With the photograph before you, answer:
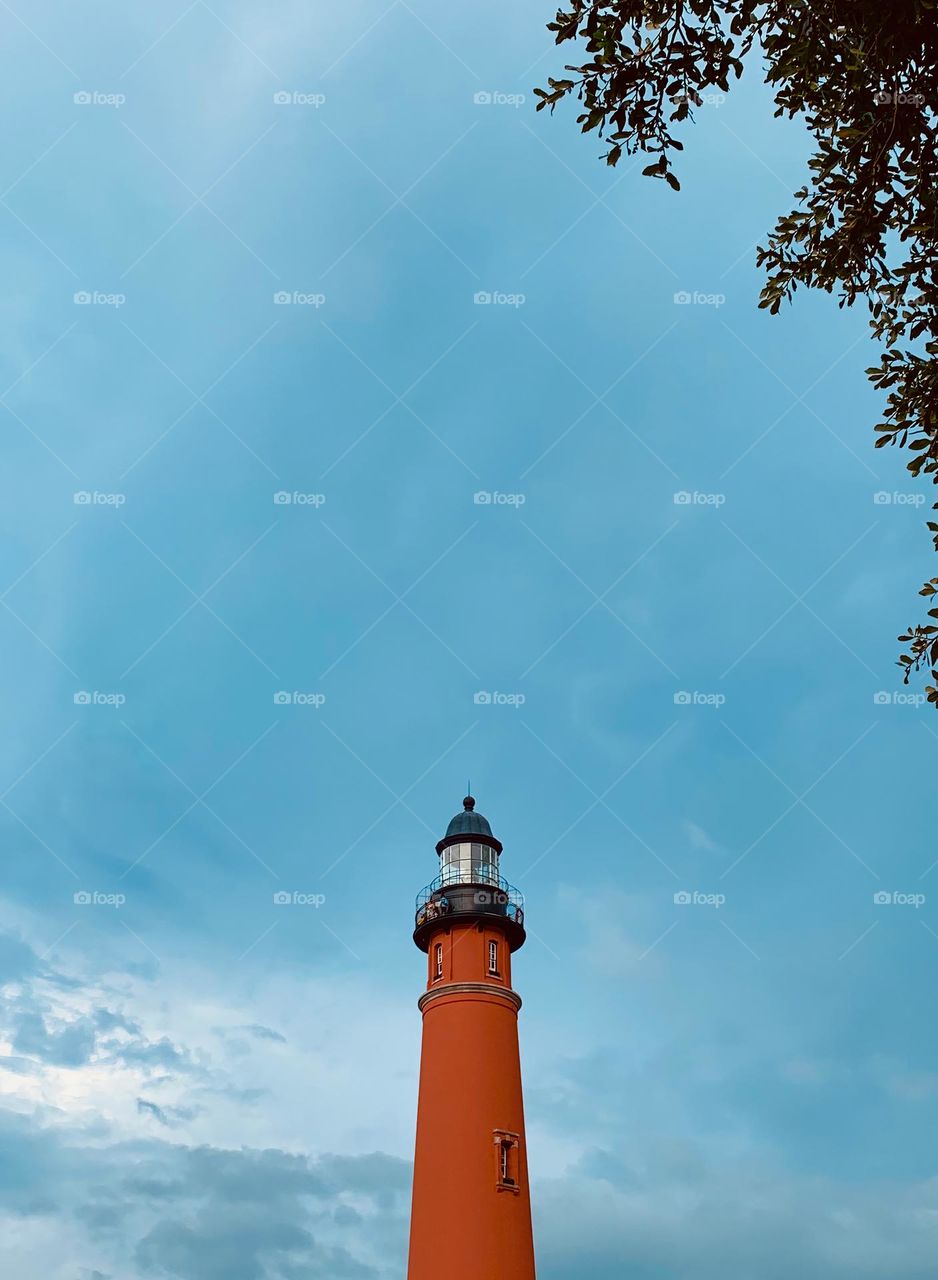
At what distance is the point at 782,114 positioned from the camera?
11.1 meters

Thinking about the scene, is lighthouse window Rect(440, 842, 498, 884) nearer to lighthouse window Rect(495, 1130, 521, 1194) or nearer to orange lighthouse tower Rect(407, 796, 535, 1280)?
orange lighthouse tower Rect(407, 796, 535, 1280)

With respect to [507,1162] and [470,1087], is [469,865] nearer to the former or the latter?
[470,1087]

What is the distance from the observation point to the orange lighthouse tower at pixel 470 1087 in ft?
92.6

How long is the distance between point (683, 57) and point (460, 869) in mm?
27296

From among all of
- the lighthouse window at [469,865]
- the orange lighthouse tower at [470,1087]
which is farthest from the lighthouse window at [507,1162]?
the lighthouse window at [469,865]

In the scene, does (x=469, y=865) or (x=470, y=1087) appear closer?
(x=470, y=1087)

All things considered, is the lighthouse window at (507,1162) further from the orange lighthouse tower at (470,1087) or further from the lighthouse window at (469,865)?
the lighthouse window at (469,865)

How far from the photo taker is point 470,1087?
98.3 ft

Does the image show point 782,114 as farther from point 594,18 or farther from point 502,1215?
point 502,1215

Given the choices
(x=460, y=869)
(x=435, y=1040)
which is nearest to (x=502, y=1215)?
(x=435, y=1040)

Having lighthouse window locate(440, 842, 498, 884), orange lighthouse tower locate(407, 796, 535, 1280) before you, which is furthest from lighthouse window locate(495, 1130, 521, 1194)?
lighthouse window locate(440, 842, 498, 884)

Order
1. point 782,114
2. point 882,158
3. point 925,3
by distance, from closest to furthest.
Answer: point 925,3
point 882,158
point 782,114

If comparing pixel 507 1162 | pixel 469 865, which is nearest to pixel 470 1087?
pixel 507 1162

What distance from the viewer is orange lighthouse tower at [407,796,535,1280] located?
28.2m
